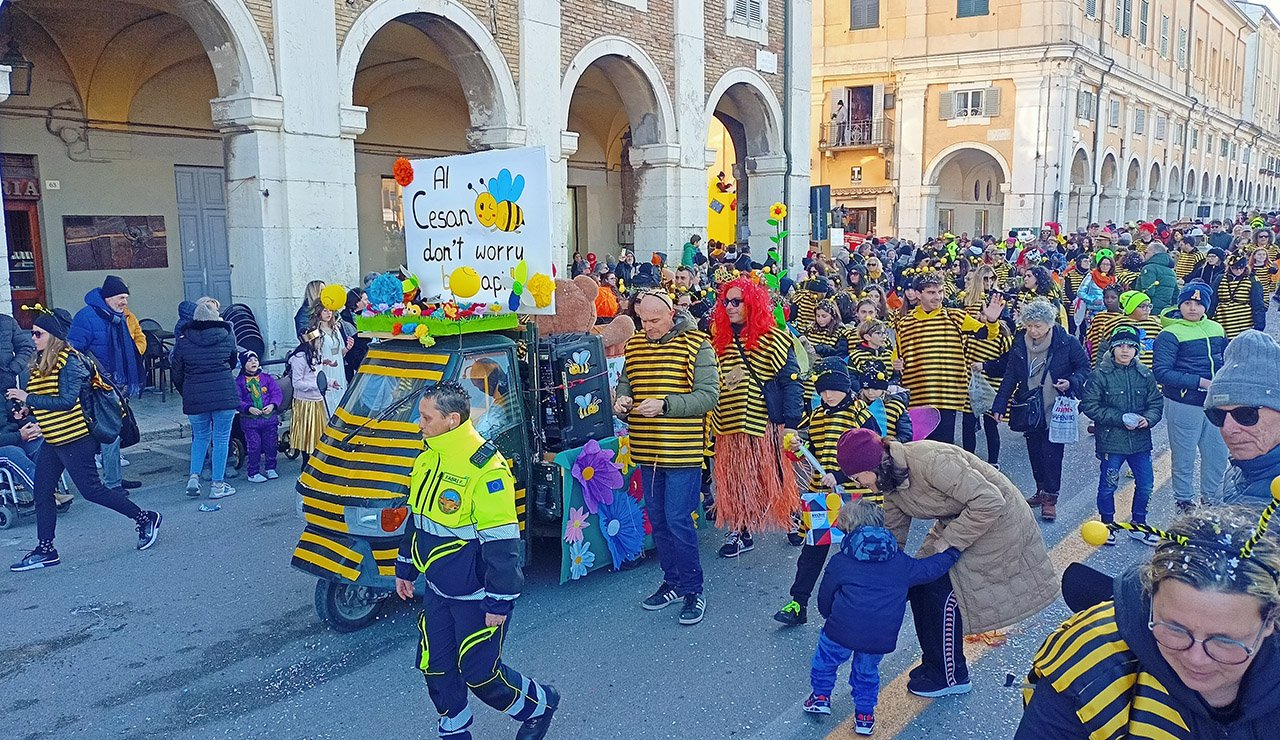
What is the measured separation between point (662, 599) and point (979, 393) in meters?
3.89

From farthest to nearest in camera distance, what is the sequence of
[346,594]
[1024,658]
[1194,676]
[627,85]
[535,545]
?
[627,85], [535,545], [346,594], [1024,658], [1194,676]

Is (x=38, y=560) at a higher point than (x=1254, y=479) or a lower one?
lower

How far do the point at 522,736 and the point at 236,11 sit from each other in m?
9.72

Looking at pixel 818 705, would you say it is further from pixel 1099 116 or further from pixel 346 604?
pixel 1099 116

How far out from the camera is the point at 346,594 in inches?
196

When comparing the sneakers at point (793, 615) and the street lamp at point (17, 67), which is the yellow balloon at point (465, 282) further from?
the street lamp at point (17, 67)

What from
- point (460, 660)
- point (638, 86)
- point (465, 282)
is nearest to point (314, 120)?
point (638, 86)

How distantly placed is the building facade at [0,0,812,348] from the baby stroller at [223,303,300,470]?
100 cm

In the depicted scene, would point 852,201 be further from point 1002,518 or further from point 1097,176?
point 1002,518

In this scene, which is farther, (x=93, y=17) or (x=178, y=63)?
(x=178, y=63)

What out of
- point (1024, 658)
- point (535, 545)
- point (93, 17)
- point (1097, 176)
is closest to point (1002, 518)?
point (1024, 658)

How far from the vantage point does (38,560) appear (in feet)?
19.8

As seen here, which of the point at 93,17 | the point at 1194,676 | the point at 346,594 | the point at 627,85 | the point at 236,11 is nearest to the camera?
the point at 1194,676

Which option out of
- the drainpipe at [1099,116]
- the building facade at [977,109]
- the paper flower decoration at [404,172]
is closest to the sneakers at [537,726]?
the paper flower decoration at [404,172]
